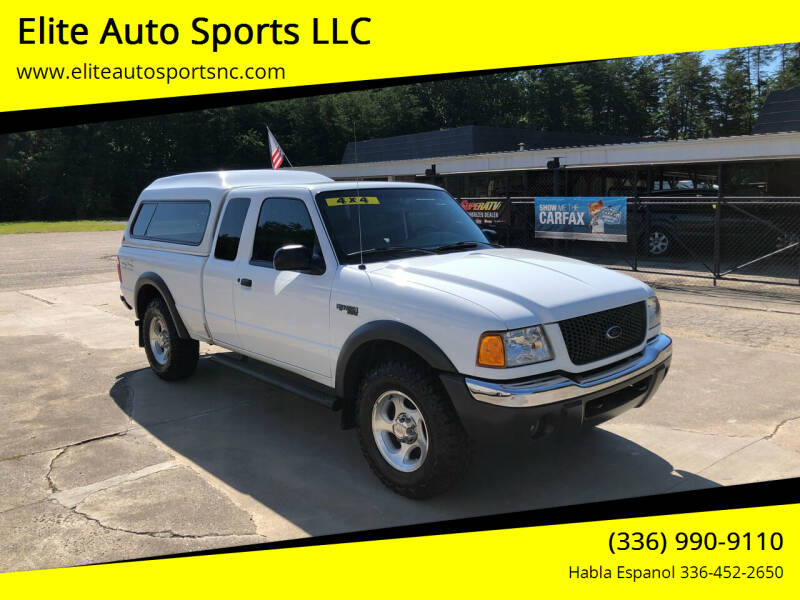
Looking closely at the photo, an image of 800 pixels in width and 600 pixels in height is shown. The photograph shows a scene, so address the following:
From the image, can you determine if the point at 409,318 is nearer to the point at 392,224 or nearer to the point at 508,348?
the point at 508,348

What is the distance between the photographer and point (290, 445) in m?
5.04

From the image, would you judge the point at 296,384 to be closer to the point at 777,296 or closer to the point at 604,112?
the point at 777,296

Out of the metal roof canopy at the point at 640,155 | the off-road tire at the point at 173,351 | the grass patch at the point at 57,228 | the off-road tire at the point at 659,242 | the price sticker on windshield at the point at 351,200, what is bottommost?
the off-road tire at the point at 173,351

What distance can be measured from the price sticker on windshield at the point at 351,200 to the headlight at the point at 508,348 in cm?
185

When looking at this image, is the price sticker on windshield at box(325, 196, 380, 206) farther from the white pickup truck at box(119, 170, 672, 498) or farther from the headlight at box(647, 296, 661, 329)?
the headlight at box(647, 296, 661, 329)

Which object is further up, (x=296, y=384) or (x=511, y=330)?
(x=511, y=330)

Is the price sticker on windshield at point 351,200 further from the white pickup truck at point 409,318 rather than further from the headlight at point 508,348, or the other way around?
the headlight at point 508,348

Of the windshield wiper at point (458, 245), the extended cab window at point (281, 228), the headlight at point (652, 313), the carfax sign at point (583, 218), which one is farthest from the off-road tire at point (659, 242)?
the extended cab window at point (281, 228)

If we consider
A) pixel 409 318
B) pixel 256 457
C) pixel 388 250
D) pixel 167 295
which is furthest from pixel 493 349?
pixel 167 295

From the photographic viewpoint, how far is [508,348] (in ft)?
11.9

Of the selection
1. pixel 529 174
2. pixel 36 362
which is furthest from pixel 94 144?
pixel 36 362

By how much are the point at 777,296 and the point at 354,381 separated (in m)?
9.42

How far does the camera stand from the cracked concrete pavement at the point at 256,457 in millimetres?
3854

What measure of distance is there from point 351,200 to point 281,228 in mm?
618
